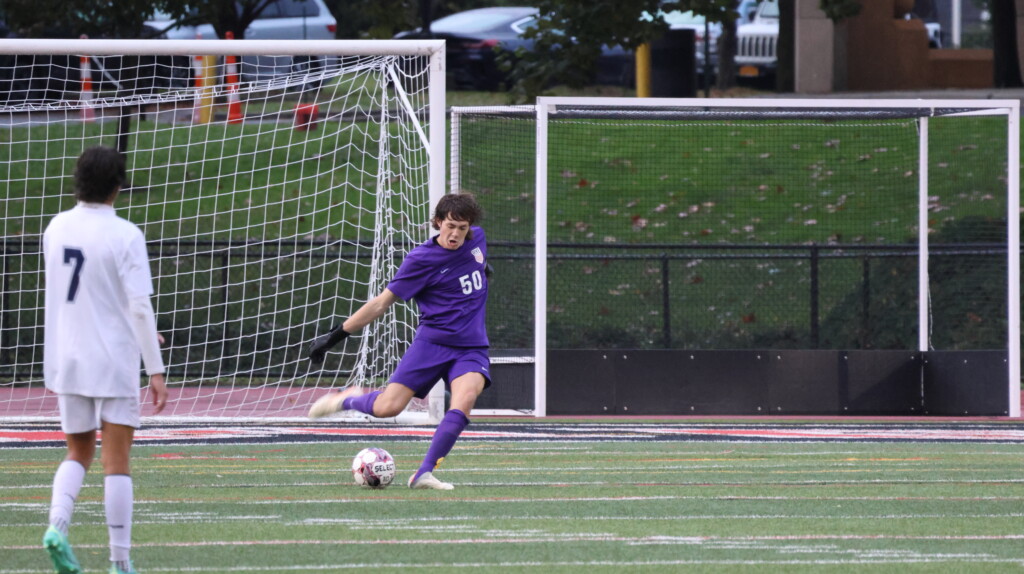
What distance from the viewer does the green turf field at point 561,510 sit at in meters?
6.64

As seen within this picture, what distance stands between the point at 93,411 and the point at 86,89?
Answer: 1338 cm

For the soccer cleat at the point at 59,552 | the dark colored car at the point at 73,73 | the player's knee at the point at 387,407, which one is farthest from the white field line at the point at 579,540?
the dark colored car at the point at 73,73

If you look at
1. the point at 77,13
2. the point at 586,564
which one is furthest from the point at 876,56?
the point at 586,564

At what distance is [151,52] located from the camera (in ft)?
39.0

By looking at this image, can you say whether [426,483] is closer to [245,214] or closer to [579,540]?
[579,540]

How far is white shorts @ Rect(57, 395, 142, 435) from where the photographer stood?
5.92 metres

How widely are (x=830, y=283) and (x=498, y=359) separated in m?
6.83

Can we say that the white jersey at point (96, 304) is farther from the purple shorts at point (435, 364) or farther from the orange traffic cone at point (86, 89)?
the orange traffic cone at point (86, 89)

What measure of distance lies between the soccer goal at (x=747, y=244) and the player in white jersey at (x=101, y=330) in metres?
7.46

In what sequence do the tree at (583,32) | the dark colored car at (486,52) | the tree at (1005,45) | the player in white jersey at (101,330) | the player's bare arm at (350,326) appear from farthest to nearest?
the dark colored car at (486,52) → the tree at (1005,45) → the tree at (583,32) → the player's bare arm at (350,326) → the player in white jersey at (101,330)

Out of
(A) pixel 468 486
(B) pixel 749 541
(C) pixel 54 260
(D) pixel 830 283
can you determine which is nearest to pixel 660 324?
(D) pixel 830 283

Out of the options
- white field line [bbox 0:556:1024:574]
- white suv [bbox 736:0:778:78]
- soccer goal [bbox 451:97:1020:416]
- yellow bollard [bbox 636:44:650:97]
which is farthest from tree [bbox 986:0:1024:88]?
white field line [bbox 0:556:1024:574]

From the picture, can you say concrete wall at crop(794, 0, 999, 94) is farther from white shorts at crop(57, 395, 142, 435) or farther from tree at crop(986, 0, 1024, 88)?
white shorts at crop(57, 395, 142, 435)

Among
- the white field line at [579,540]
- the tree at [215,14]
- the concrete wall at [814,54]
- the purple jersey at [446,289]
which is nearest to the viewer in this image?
the white field line at [579,540]
